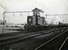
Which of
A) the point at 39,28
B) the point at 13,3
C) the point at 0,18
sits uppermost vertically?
the point at 13,3

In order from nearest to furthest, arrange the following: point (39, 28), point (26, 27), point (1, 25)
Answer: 1. point (1, 25)
2. point (26, 27)
3. point (39, 28)

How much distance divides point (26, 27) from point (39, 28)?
762cm

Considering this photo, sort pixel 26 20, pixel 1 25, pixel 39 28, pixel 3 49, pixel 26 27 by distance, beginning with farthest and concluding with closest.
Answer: pixel 26 20
pixel 39 28
pixel 26 27
pixel 1 25
pixel 3 49

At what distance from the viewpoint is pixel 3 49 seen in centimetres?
1143

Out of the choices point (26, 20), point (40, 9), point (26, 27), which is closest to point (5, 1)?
point (26, 27)

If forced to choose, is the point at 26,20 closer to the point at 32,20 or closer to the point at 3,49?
the point at 32,20

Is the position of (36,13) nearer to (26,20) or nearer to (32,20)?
(26,20)

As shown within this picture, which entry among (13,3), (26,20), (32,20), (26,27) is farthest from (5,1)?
(26,20)

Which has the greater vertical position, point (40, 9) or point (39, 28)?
point (40, 9)

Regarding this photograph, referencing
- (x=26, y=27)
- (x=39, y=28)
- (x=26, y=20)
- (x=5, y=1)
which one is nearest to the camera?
(x=5, y=1)

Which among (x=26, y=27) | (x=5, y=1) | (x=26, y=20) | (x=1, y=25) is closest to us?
(x=1, y=25)

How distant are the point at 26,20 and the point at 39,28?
9.98m

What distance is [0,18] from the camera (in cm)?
3847

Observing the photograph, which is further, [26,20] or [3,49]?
[26,20]
